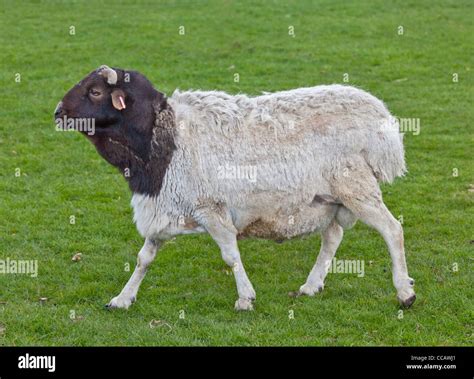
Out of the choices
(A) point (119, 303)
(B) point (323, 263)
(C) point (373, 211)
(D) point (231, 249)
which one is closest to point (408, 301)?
(C) point (373, 211)

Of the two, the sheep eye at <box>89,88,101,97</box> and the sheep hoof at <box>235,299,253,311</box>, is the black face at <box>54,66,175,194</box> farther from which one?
the sheep hoof at <box>235,299,253,311</box>

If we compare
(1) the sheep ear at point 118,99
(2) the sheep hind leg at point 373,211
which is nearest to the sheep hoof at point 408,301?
(2) the sheep hind leg at point 373,211

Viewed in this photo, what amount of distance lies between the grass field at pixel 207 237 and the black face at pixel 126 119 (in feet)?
5.34

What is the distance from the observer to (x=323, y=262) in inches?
417

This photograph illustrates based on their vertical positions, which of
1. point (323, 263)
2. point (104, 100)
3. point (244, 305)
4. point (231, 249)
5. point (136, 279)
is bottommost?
point (244, 305)

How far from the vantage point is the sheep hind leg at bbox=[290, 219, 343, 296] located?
1047 centimetres

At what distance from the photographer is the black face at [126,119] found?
9.65 metres

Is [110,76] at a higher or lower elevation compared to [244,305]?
higher

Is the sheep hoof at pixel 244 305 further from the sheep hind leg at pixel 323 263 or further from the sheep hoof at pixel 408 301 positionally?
the sheep hoof at pixel 408 301

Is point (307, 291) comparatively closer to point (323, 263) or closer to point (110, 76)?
point (323, 263)

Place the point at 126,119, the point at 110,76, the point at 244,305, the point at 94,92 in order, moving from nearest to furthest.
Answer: the point at 110,76 → the point at 94,92 → the point at 126,119 → the point at 244,305

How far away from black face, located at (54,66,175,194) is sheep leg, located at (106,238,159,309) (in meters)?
0.72

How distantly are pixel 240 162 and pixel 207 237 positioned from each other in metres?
3.03
